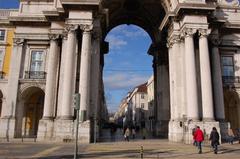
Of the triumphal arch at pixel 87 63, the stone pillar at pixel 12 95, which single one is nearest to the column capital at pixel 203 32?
the triumphal arch at pixel 87 63

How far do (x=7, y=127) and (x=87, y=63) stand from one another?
11.0m

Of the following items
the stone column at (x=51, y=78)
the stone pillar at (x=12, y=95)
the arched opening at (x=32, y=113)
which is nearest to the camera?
the stone column at (x=51, y=78)

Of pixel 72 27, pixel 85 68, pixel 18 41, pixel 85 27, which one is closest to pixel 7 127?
pixel 18 41

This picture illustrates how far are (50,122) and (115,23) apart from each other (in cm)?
1974

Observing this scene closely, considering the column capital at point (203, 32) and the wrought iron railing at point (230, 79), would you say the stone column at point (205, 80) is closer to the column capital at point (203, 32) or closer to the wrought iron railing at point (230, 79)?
the column capital at point (203, 32)

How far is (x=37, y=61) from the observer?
104ft

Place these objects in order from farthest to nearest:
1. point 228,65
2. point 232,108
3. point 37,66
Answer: point 232,108
point 228,65
point 37,66

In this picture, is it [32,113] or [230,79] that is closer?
[230,79]

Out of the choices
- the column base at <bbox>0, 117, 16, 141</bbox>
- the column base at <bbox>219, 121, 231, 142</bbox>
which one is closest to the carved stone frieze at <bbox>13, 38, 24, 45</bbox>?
the column base at <bbox>0, 117, 16, 141</bbox>

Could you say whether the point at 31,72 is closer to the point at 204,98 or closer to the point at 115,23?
the point at 115,23

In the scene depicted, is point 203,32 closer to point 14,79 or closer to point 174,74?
point 174,74

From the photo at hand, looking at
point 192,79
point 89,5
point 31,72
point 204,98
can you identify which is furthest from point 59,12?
point 204,98

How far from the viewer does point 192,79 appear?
26.4 meters

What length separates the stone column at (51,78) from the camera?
28141 millimetres
